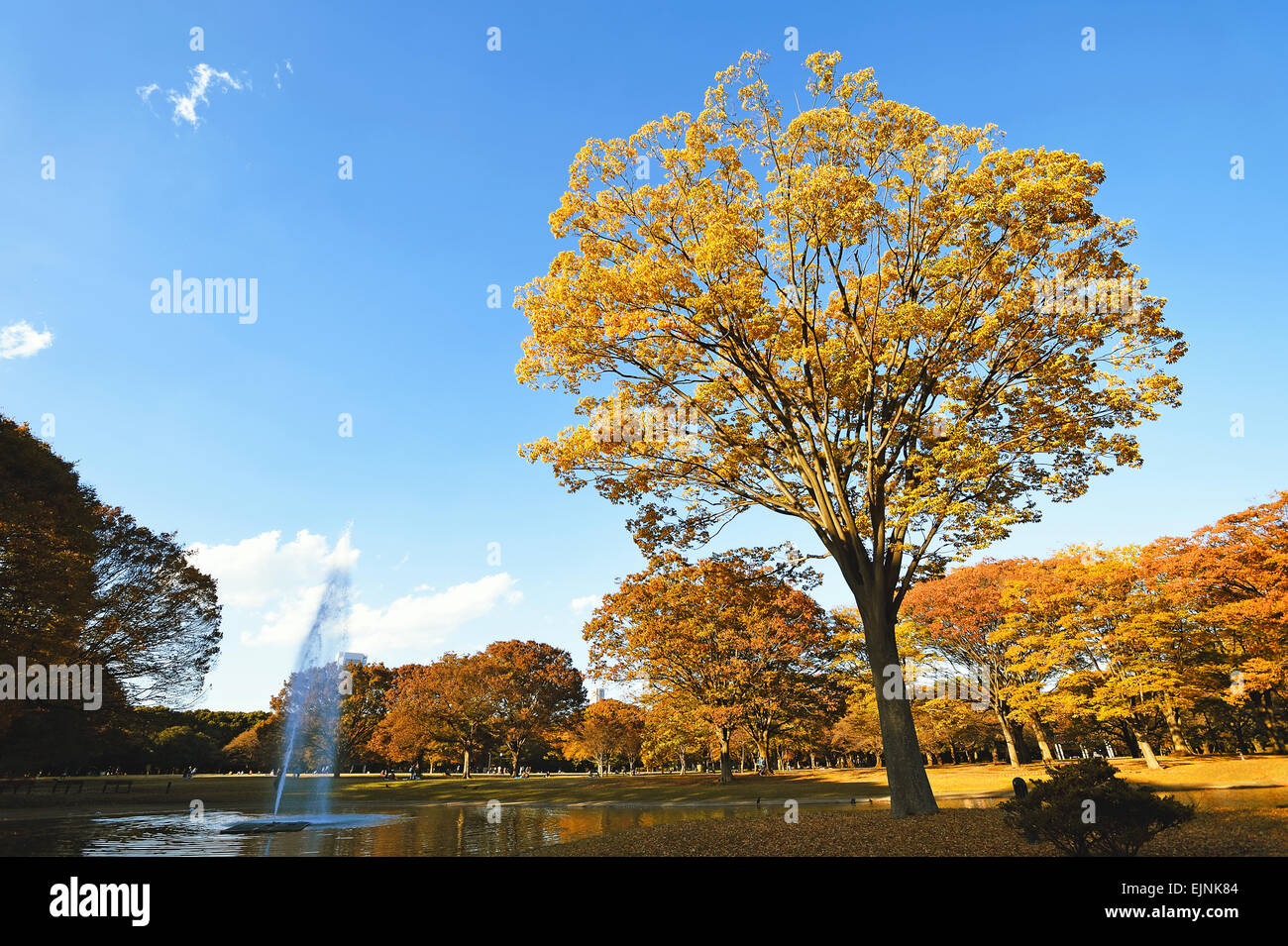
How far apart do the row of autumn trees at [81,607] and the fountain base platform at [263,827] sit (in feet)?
30.3

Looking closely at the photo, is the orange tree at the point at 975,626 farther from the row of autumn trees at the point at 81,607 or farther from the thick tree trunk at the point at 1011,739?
the row of autumn trees at the point at 81,607

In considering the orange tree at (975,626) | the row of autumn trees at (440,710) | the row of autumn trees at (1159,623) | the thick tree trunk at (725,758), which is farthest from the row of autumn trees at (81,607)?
the orange tree at (975,626)

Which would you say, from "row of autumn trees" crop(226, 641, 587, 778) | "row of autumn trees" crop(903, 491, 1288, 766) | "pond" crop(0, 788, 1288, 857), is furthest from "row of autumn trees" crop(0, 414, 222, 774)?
"row of autumn trees" crop(903, 491, 1288, 766)

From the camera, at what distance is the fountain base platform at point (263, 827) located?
1854 centimetres

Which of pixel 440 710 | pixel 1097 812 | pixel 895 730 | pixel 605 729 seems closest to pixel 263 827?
pixel 895 730

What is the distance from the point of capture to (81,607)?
82.3 ft

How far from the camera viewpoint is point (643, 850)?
11.1 meters

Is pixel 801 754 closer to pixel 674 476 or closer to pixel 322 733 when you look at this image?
pixel 322 733

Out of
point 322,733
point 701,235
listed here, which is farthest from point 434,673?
point 701,235

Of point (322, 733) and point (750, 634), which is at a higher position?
point (750, 634)

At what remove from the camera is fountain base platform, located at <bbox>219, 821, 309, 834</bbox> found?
1854 cm

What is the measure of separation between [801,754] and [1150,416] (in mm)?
75441

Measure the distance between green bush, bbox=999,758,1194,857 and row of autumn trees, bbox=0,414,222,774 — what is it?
1101 inches

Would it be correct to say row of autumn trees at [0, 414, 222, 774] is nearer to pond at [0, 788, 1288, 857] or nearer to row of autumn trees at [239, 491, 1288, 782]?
pond at [0, 788, 1288, 857]
